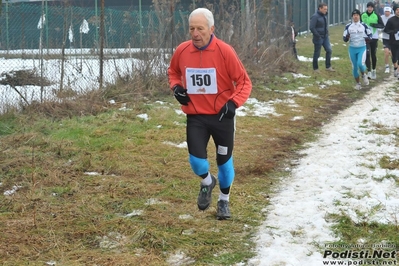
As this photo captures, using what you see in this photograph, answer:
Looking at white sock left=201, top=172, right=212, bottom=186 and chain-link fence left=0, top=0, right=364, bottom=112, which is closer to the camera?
white sock left=201, top=172, right=212, bottom=186

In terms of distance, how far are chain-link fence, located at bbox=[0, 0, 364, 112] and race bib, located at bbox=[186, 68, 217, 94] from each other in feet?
16.6

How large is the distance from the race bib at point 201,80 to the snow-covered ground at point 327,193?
1.28 meters

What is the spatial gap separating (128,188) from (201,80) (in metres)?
1.64

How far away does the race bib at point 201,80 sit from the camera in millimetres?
5574

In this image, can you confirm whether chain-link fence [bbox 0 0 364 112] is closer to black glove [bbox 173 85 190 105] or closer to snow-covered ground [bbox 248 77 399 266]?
snow-covered ground [bbox 248 77 399 266]

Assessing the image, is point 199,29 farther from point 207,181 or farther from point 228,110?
point 207,181

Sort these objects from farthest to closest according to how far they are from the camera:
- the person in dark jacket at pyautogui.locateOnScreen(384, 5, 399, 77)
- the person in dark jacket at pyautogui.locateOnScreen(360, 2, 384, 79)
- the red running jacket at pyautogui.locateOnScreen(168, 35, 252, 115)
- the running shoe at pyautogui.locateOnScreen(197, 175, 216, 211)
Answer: the person in dark jacket at pyautogui.locateOnScreen(360, 2, 384, 79) → the person in dark jacket at pyautogui.locateOnScreen(384, 5, 399, 77) → the running shoe at pyautogui.locateOnScreen(197, 175, 216, 211) → the red running jacket at pyautogui.locateOnScreen(168, 35, 252, 115)

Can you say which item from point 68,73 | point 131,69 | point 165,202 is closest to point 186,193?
point 165,202

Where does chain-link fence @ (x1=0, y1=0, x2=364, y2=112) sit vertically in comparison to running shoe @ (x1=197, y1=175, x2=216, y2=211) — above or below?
above

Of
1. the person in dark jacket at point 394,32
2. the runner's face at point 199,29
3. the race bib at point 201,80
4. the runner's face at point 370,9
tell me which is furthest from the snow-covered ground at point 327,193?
the runner's face at point 370,9

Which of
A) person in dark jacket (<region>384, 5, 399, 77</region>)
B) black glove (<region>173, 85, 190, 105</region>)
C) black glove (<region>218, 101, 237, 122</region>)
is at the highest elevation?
person in dark jacket (<region>384, 5, 399, 77</region>)

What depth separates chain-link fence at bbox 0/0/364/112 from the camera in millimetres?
10570

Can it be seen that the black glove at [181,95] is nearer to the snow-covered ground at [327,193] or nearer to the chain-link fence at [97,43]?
the snow-covered ground at [327,193]

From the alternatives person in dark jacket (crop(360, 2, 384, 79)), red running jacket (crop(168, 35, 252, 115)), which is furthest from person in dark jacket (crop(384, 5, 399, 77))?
red running jacket (crop(168, 35, 252, 115))
